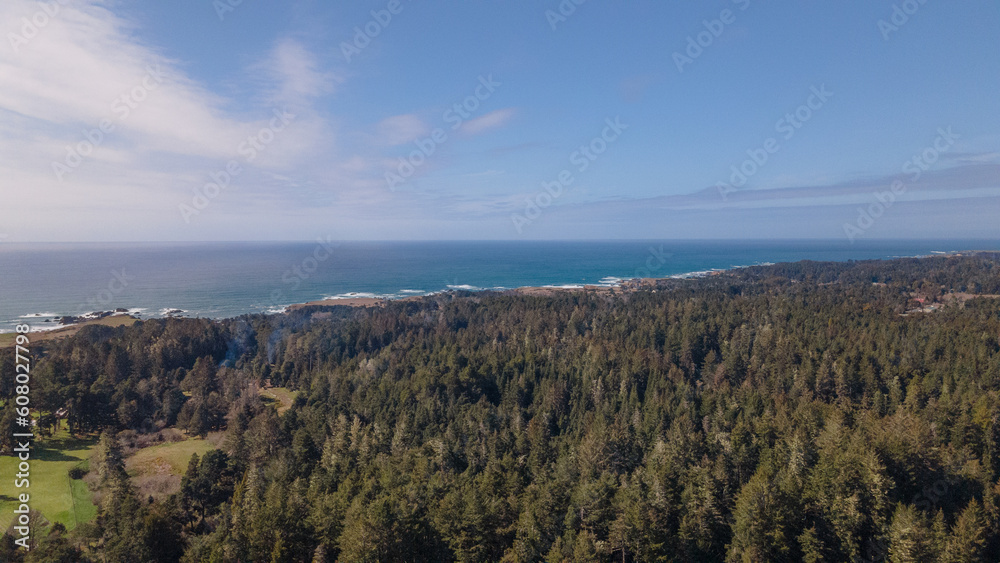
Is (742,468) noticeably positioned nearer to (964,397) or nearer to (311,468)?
(964,397)

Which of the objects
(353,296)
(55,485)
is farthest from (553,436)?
(353,296)

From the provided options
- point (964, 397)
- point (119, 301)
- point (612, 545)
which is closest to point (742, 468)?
point (612, 545)

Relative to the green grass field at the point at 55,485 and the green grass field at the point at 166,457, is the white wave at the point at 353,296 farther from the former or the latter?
the green grass field at the point at 55,485

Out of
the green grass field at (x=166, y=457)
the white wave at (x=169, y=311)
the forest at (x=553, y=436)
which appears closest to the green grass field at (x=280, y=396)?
the forest at (x=553, y=436)

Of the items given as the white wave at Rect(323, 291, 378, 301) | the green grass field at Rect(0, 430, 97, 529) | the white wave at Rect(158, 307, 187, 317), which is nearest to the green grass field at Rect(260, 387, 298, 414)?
the green grass field at Rect(0, 430, 97, 529)

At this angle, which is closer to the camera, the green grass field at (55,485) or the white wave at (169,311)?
the green grass field at (55,485)

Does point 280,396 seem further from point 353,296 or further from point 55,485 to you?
point 353,296
